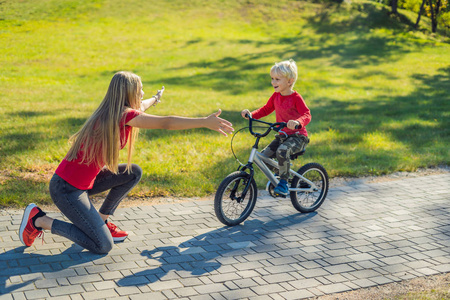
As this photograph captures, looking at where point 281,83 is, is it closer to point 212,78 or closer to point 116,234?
point 116,234

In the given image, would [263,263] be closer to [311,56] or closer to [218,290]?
[218,290]

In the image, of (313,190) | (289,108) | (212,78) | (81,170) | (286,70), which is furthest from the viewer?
(212,78)

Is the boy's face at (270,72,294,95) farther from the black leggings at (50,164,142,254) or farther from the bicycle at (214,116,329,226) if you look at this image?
the black leggings at (50,164,142,254)

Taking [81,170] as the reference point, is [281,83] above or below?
above

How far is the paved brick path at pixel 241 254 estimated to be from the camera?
4.09 metres

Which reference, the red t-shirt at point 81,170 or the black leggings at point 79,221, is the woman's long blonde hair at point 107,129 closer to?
the red t-shirt at point 81,170

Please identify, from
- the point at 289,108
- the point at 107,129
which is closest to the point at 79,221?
the point at 107,129

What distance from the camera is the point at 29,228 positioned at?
A: 4684 millimetres

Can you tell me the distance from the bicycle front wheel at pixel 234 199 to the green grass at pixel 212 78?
118cm

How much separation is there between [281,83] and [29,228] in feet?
10.2

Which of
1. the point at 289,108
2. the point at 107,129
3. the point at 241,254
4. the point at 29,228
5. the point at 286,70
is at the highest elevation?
the point at 286,70

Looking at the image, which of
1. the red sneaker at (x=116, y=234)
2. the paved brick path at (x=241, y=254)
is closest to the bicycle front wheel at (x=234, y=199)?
the paved brick path at (x=241, y=254)

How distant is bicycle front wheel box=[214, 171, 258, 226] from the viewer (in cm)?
535

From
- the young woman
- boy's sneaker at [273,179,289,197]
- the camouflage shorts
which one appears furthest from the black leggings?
the camouflage shorts
